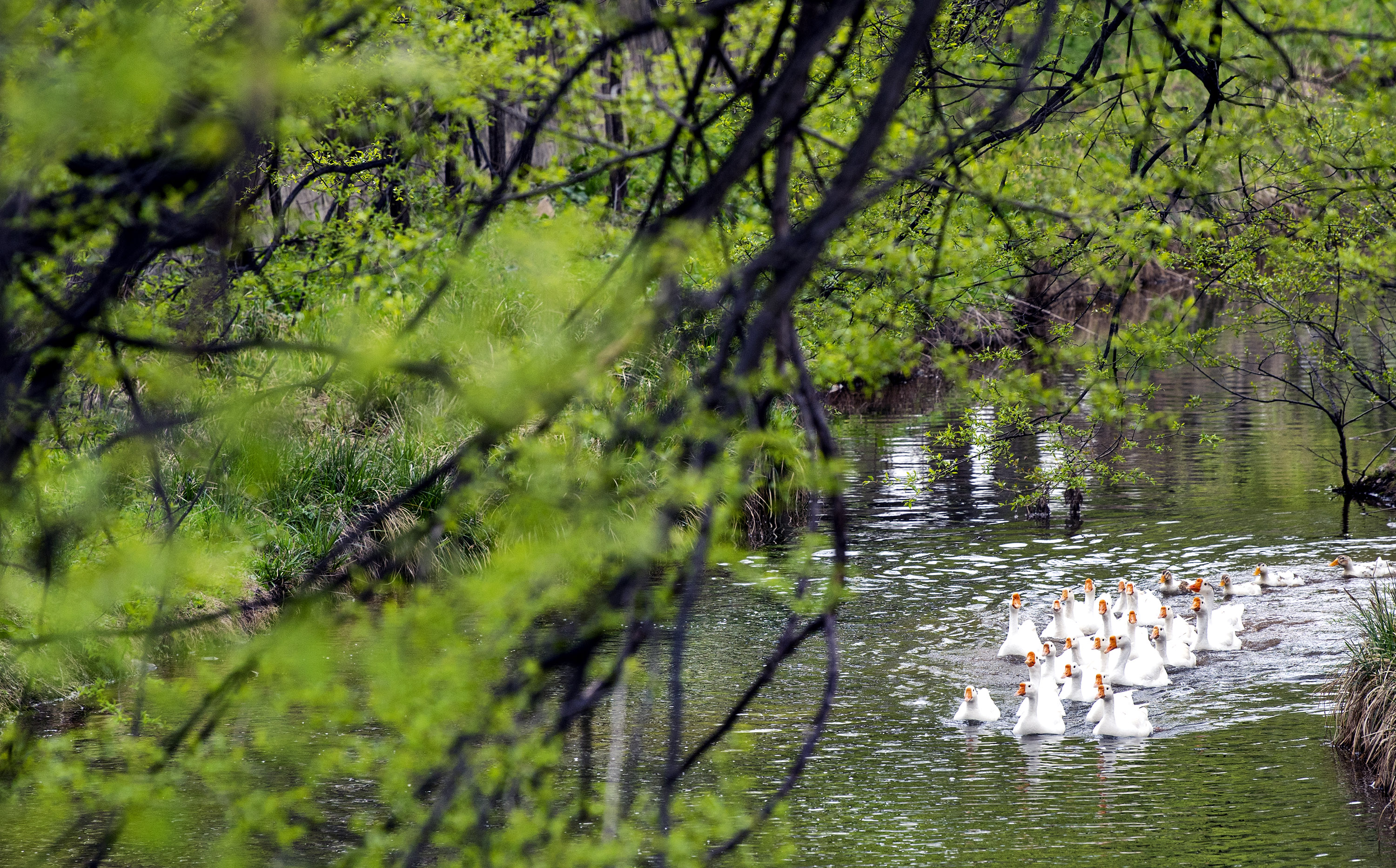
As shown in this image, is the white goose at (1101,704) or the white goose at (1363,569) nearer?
the white goose at (1101,704)

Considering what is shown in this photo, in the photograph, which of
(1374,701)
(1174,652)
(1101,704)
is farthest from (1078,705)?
(1374,701)

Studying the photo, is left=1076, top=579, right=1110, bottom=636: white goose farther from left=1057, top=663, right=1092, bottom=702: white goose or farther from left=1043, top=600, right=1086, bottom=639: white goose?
left=1057, top=663, right=1092, bottom=702: white goose

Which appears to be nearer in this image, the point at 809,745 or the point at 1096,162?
the point at 809,745

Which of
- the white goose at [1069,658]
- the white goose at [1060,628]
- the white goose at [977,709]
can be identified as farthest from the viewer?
the white goose at [1060,628]

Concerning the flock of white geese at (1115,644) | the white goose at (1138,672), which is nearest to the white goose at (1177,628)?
the flock of white geese at (1115,644)

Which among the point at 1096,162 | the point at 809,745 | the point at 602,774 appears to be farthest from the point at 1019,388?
Answer: the point at 809,745

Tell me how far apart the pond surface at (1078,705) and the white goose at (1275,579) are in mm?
84

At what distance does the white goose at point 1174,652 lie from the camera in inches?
460

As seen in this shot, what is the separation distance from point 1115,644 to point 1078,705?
31.9 inches

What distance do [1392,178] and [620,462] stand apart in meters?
11.1

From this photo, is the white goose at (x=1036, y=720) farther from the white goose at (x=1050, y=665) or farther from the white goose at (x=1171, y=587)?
the white goose at (x=1171, y=587)

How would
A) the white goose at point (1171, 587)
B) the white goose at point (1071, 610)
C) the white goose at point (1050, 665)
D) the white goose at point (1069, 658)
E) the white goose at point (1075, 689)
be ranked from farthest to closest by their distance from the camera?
the white goose at point (1171, 587) → the white goose at point (1071, 610) → the white goose at point (1069, 658) → the white goose at point (1075, 689) → the white goose at point (1050, 665)

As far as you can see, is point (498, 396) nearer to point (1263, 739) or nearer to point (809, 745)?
point (809, 745)

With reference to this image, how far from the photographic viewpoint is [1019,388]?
25.5ft
